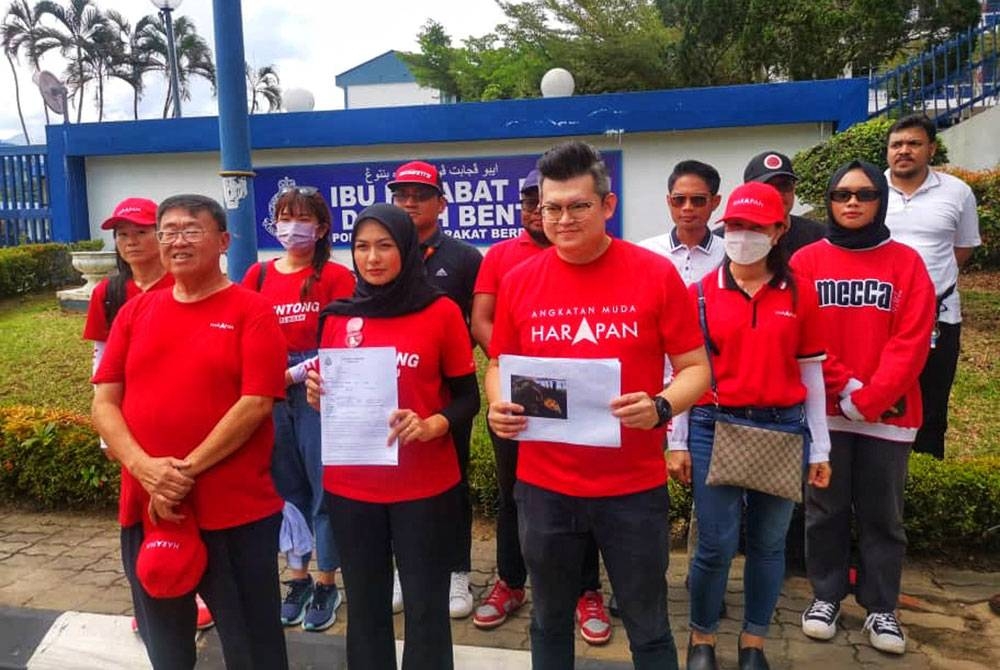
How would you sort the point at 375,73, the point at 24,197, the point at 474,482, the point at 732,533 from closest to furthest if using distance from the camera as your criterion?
the point at 732,533, the point at 474,482, the point at 24,197, the point at 375,73

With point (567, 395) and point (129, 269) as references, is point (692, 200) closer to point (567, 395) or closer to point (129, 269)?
point (567, 395)

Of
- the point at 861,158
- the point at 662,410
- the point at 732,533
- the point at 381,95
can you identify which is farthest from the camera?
the point at 381,95

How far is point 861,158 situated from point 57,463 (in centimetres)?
651

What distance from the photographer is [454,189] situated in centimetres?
1016

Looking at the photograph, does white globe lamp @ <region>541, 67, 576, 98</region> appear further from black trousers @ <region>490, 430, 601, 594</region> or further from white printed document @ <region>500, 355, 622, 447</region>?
white printed document @ <region>500, 355, 622, 447</region>

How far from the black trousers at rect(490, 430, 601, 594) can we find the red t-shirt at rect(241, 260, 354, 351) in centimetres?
91

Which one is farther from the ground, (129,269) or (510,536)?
(129,269)

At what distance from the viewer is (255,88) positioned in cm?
4162

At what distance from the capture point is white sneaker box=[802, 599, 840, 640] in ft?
10.7

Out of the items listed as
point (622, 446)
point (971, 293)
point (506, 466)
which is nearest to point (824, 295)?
point (622, 446)

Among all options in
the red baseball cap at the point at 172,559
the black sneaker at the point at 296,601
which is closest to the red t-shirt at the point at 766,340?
the red baseball cap at the point at 172,559

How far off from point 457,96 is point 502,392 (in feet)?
103

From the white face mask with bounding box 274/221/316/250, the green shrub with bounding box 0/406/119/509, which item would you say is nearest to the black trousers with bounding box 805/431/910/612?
the white face mask with bounding box 274/221/316/250

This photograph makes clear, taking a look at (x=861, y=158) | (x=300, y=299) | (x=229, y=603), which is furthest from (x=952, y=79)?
(x=229, y=603)
